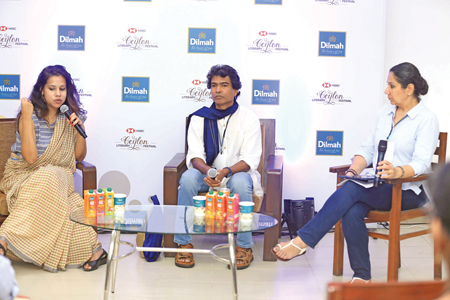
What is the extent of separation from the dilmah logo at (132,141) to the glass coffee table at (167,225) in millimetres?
1288

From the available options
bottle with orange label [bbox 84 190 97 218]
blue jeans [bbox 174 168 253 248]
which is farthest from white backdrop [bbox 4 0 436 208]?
bottle with orange label [bbox 84 190 97 218]

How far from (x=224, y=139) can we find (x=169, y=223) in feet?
3.75

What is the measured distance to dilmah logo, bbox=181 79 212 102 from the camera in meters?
3.93

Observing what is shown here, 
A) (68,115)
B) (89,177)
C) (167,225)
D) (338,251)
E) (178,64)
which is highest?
(178,64)

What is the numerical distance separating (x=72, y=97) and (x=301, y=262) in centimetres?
191

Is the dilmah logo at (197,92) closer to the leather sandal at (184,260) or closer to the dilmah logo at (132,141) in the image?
the dilmah logo at (132,141)

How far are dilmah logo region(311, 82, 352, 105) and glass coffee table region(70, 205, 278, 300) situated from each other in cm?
160

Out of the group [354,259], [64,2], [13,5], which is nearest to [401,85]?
[354,259]

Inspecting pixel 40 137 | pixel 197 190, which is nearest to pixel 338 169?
pixel 197 190

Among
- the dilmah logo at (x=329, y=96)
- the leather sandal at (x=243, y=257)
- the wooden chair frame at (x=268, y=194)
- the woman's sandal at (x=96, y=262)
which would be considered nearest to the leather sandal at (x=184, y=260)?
the wooden chair frame at (x=268, y=194)

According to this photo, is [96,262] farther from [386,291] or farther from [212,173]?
[386,291]

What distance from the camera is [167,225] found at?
2.46 m

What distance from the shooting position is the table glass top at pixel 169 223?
2.37 meters

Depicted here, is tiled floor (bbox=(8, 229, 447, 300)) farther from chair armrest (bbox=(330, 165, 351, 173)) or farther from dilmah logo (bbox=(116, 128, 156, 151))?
dilmah logo (bbox=(116, 128, 156, 151))
